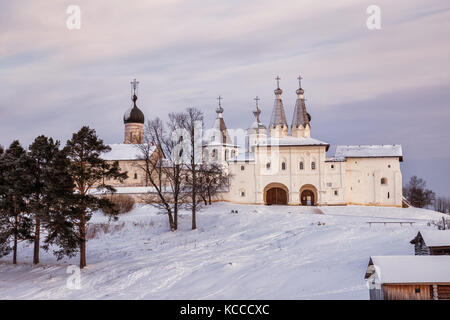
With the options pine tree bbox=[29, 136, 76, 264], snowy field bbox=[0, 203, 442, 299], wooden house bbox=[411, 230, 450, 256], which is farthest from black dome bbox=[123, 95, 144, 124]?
wooden house bbox=[411, 230, 450, 256]

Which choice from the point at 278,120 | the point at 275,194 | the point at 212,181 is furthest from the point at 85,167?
the point at 278,120

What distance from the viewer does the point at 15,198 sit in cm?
2966

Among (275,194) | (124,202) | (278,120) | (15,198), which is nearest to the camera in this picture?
(15,198)

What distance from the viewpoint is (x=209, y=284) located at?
74.1 ft

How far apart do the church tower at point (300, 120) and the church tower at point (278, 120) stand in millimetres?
941

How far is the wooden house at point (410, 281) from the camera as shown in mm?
17484

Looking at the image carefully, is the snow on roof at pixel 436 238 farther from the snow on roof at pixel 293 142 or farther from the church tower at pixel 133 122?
the church tower at pixel 133 122

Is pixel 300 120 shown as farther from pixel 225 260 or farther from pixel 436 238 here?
pixel 436 238

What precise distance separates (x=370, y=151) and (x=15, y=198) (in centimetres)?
3420

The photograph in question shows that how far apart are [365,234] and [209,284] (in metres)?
11.8

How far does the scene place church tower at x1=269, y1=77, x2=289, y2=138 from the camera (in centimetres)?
5462

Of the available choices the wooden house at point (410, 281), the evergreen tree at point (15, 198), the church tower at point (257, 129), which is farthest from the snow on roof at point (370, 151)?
the wooden house at point (410, 281)

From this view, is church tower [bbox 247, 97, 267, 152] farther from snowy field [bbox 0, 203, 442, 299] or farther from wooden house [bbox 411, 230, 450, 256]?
wooden house [bbox 411, 230, 450, 256]
